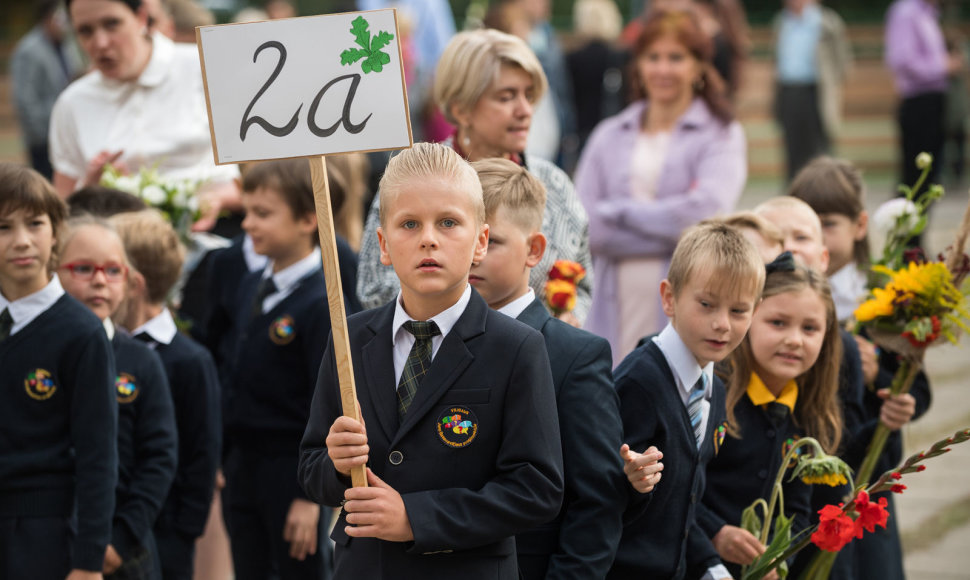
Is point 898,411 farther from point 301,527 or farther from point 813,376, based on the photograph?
point 301,527

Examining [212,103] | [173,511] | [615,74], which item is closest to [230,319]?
[173,511]

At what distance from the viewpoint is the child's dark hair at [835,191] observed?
190 inches

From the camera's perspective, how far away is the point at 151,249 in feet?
14.9

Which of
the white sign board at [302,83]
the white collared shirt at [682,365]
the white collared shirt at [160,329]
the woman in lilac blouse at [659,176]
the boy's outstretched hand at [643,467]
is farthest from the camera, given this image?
the woman in lilac blouse at [659,176]

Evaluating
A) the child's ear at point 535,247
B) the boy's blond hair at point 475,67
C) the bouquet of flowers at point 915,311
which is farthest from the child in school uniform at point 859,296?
the child's ear at point 535,247

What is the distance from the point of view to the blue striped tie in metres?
3.36

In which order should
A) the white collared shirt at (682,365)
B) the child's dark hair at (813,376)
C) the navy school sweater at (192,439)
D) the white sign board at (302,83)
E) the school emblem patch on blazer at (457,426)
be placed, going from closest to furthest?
1. the school emblem patch on blazer at (457,426)
2. the white sign board at (302,83)
3. the white collared shirt at (682,365)
4. the child's dark hair at (813,376)
5. the navy school sweater at (192,439)

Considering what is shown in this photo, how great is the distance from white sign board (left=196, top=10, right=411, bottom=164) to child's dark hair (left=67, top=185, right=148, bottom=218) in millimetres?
2020

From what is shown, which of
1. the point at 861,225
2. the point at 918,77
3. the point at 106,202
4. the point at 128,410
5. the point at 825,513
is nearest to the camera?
the point at 825,513

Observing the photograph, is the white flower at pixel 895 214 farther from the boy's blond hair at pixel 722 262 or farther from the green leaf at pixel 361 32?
the green leaf at pixel 361 32

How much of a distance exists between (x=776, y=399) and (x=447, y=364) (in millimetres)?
1405

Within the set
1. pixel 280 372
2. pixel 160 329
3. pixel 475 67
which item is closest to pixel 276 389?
pixel 280 372

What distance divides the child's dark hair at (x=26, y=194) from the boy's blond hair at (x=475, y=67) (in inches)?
50.8

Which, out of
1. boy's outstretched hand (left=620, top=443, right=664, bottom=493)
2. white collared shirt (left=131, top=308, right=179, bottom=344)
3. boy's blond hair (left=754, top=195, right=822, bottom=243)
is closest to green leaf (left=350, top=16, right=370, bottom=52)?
boy's outstretched hand (left=620, top=443, right=664, bottom=493)
